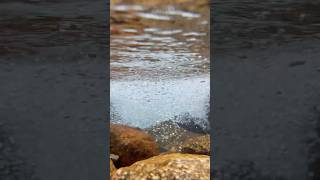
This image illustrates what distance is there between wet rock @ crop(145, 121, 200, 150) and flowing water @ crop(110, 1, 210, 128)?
17 centimetres

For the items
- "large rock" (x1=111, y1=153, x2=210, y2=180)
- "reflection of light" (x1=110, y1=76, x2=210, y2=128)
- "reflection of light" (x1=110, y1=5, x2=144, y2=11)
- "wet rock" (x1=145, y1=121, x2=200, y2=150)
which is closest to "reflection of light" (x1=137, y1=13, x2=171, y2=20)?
"reflection of light" (x1=110, y1=5, x2=144, y2=11)

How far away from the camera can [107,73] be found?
2.97m

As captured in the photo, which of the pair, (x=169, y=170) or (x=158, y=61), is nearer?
(x=169, y=170)

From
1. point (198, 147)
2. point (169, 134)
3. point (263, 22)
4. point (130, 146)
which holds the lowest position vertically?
point (169, 134)

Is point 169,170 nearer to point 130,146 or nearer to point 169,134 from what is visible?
point 130,146

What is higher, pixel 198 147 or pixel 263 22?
pixel 263 22

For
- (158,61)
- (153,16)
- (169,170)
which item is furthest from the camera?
(158,61)

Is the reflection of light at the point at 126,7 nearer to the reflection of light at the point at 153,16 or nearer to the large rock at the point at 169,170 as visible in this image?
the reflection of light at the point at 153,16

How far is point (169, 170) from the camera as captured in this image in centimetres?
401

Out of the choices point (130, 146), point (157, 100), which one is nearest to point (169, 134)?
point (157, 100)

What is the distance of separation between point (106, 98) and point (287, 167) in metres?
1.73

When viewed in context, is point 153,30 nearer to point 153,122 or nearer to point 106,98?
point 106,98

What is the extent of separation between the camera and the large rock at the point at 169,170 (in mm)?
4020

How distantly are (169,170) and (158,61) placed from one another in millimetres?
1703
